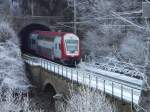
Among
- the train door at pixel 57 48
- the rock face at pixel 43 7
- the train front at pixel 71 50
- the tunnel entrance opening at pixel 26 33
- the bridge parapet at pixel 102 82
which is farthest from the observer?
the tunnel entrance opening at pixel 26 33

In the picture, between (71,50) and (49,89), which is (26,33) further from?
(49,89)

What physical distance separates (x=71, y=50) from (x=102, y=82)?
417 inches

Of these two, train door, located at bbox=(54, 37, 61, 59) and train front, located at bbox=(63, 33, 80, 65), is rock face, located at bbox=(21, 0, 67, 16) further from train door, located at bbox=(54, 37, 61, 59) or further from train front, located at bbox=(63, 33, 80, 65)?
train front, located at bbox=(63, 33, 80, 65)

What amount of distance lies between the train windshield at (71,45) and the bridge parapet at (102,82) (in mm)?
2108

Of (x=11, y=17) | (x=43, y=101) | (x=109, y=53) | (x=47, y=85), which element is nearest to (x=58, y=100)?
(x=43, y=101)

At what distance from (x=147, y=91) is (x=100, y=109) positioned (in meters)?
6.98

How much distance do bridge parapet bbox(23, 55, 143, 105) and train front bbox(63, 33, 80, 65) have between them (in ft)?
4.98

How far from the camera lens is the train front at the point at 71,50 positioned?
32.8 metres

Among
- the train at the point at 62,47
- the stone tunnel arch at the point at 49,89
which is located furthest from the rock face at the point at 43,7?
the stone tunnel arch at the point at 49,89

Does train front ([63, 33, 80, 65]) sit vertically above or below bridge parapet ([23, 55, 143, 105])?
above

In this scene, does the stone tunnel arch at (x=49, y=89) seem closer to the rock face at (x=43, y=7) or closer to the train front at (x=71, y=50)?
the train front at (x=71, y=50)

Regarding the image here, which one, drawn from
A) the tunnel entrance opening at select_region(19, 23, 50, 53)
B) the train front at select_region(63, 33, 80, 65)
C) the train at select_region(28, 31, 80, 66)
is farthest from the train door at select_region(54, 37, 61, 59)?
the tunnel entrance opening at select_region(19, 23, 50, 53)

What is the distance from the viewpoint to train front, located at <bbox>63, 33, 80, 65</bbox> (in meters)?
32.8

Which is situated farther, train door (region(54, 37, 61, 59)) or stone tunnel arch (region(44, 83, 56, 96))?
train door (region(54, 37, 61, 59))
